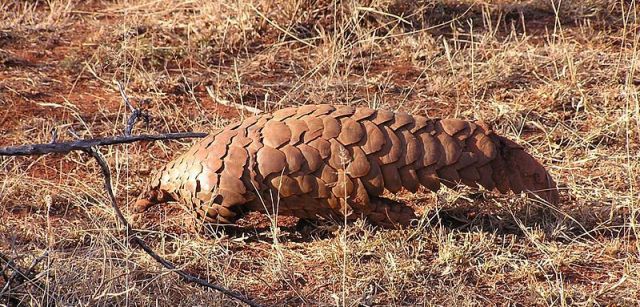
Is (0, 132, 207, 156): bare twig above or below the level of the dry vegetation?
above

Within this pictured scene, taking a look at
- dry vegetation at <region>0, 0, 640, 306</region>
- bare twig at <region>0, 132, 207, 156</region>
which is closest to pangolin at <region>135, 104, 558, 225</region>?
dry vegetation at <region>0, 0, 640, 306</region>

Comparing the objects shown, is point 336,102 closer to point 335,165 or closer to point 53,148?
point 335,165

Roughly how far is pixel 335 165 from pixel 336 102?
1.59 m

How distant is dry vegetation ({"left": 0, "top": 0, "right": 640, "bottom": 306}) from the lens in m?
3.43

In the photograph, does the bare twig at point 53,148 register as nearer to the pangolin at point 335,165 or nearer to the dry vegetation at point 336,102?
the dry vegetation at point 336,102

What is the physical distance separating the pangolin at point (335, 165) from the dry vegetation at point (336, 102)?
0.43 feet

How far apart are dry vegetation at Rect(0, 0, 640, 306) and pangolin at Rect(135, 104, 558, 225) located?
0.13m

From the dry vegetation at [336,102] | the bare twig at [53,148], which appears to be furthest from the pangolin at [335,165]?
the bare twig at [53,148]

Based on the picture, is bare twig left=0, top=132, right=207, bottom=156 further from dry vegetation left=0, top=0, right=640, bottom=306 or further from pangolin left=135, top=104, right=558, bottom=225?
pangolin left=135, top=104, right=558, bottom=225

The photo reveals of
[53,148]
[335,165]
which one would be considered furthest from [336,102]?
[53,148]

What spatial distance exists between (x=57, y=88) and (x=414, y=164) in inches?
97.7

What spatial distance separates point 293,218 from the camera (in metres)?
4.00

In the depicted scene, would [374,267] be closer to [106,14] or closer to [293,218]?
[293,218]

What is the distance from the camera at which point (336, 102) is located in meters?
5.10
